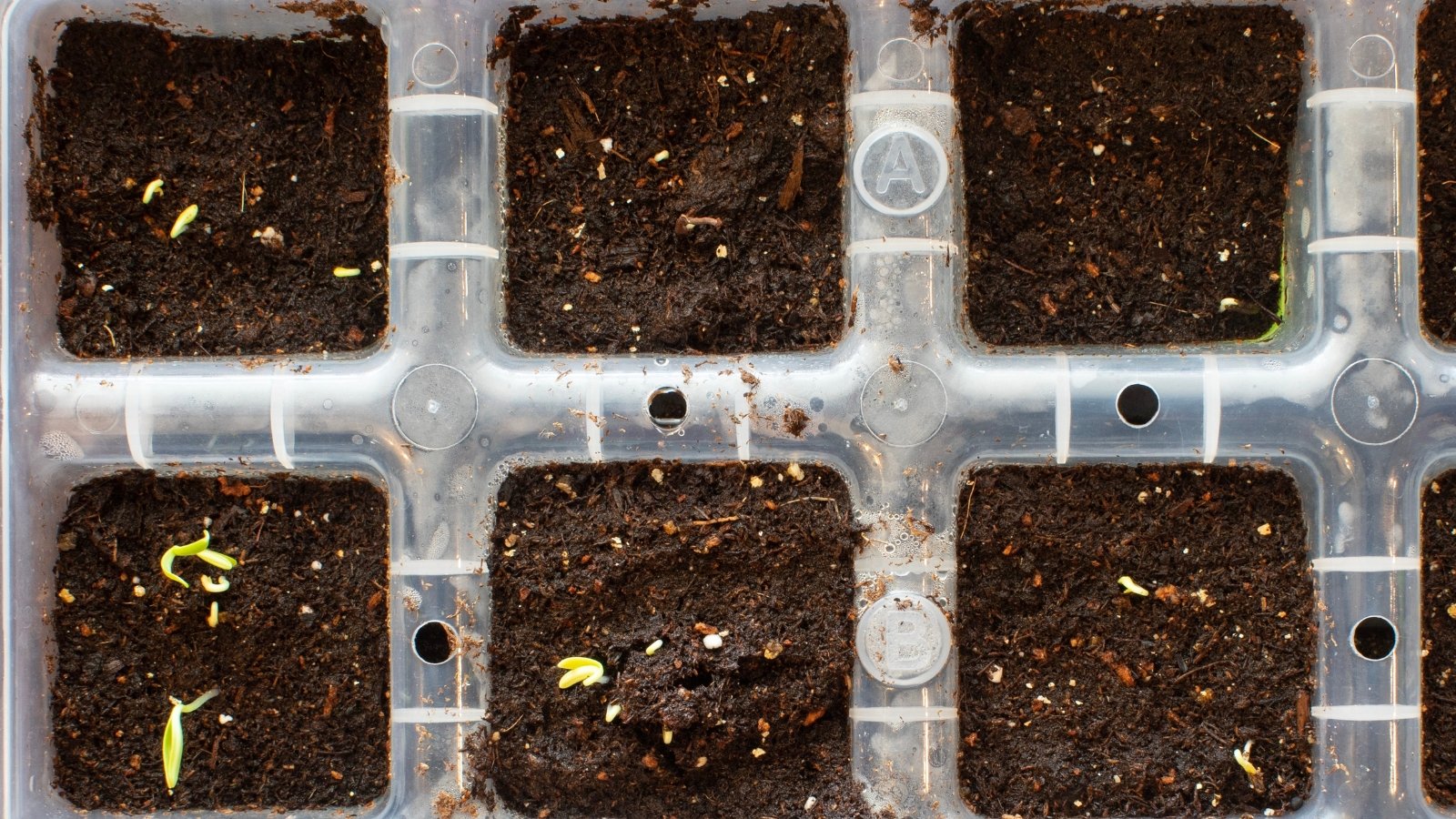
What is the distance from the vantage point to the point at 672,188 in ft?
8.00

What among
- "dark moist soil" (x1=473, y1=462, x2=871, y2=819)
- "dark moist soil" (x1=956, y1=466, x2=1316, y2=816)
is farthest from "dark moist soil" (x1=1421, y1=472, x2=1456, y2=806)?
"dark moist soil" (x1=473, y1=462, x2=871, y2=819)

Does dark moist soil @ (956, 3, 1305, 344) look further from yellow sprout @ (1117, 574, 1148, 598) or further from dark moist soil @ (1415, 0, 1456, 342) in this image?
yellow sprout @ (1117, 574, 1148, 598)

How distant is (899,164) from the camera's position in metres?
2.36

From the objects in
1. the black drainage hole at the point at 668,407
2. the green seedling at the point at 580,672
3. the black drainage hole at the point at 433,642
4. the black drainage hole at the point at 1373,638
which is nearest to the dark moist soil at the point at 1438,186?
the black drainage hole at the point at 1373,638

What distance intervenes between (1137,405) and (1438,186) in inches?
30.7

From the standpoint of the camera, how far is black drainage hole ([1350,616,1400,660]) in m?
2.37

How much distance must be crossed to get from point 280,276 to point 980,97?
5.01 ft

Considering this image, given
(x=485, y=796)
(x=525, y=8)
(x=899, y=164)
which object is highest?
(x=525, y=8)

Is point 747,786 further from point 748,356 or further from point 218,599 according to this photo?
point 218,599

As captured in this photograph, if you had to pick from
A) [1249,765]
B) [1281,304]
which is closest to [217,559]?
[1249,765]

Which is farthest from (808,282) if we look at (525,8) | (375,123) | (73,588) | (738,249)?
(73,588)

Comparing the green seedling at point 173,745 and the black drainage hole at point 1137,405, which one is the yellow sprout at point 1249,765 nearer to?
the black drainage hole at point 1137,405

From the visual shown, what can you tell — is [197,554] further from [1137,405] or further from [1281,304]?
[1281,304]

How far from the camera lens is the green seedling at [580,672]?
91.9 inches
